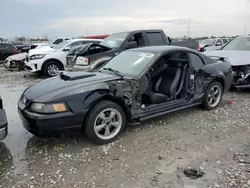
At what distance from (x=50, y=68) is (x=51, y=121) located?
7.51 metres

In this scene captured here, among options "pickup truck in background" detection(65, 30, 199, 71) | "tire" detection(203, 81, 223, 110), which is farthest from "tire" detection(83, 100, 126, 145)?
"pickup truck in background" detection(65, 30, 199, 71)

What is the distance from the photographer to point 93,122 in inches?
143

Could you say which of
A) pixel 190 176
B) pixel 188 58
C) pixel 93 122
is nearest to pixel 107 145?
pixel 93 122

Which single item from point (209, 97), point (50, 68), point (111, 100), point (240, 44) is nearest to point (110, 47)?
point (50, 68)

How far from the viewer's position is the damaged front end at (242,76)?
6555 mm

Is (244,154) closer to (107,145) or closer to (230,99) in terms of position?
(107,145)

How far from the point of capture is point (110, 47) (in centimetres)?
821

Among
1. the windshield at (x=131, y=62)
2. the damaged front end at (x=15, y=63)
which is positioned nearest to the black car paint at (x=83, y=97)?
the windshield at (x=131, y=62)

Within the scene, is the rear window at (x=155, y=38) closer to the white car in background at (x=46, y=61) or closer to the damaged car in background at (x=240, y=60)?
the damaged car in background at (x=240, y=60)

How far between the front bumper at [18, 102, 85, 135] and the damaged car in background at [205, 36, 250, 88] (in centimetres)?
424

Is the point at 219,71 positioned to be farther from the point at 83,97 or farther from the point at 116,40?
the point at 116,40

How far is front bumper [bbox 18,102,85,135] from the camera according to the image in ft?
11.0

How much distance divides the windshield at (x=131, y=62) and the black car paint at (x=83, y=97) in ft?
0.50

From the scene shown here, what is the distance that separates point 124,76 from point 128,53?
38.2 inches
